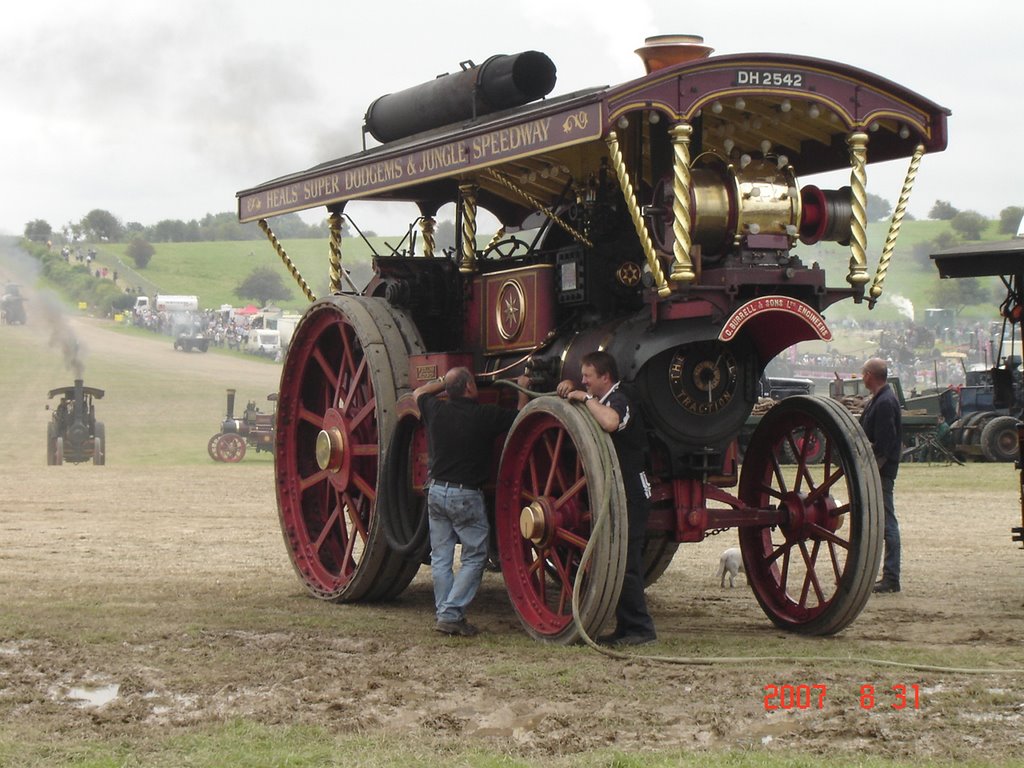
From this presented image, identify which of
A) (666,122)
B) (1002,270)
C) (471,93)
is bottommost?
(1002,270)

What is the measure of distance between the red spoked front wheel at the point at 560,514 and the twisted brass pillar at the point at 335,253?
2733 mm

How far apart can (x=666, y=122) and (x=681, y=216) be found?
859mm

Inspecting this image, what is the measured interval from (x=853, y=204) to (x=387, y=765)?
3.90 meters

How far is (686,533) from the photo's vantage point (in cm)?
792

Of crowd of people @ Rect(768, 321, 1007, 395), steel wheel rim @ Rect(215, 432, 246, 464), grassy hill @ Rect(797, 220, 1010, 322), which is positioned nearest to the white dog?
steel wheel rim @ Rect(215, 432, 246, 464)

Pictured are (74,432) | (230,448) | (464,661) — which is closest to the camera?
(464,661)

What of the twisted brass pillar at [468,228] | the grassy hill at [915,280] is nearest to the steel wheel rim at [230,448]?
the twisted brass pillar at [468,228]

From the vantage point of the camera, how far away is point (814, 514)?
802 centimetres

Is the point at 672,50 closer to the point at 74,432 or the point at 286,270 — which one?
the point at 74,432

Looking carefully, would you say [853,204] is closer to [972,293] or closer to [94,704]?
[94,704]

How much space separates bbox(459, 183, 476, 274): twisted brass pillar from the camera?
904 cm

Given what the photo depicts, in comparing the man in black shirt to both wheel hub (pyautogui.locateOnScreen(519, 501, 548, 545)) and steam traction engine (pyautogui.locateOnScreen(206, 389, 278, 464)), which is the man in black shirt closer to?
wheel hub (pyautogui.locateOnScreen(519, 501, 548, 545))

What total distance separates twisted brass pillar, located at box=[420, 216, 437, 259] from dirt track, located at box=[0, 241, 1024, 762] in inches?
87.4
